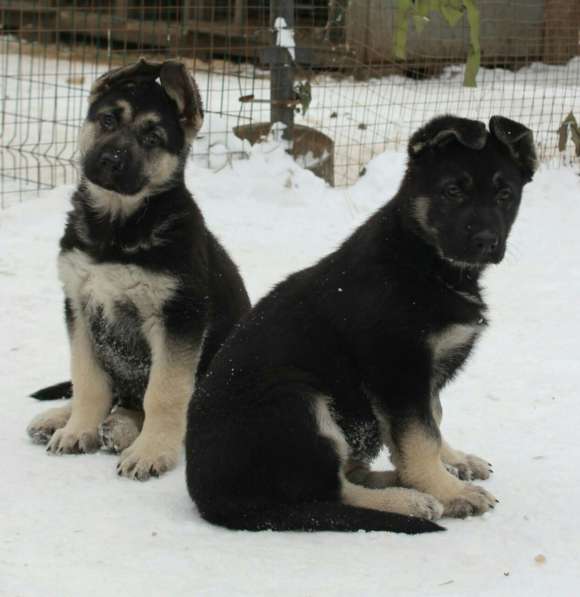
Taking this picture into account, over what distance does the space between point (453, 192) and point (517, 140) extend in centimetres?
36

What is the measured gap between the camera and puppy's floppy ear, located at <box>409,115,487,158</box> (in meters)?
4.33

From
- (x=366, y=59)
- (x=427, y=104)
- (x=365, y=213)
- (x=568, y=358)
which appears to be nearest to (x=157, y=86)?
(x=568, y=358)

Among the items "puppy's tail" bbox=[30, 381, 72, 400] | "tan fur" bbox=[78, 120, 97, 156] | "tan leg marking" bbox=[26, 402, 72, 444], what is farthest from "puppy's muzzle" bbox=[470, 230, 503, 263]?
"puppy's tail" bbox=[30, 381, 72, 400]

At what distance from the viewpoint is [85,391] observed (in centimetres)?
521

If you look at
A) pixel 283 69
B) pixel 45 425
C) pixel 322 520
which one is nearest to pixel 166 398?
pixel 45 425

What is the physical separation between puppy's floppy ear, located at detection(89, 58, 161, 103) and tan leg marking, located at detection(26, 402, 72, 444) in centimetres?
153

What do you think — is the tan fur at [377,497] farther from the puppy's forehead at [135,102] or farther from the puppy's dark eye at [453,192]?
the puppy's forehead at [135,102]

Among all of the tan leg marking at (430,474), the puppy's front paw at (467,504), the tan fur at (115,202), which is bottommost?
the puppy's front paw at (467,504)

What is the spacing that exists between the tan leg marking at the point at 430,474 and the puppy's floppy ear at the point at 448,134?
1116mm

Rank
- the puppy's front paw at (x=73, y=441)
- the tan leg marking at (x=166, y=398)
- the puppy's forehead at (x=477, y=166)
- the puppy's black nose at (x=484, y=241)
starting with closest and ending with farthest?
the puppy's black nose at (x=484, y=241)
the puppy's forehead at (x=477, y=166)
the tan leg marking at (x=166, y=398)
the puppy's front paw at (x=73, y=441)

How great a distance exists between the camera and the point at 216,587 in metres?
3.59

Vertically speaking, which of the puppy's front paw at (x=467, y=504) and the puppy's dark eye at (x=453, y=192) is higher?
the puppy's dark eye at (x=453, y=192)

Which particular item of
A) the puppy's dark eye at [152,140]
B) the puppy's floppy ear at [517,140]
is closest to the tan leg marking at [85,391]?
the puppy's dark eye at [152,140]

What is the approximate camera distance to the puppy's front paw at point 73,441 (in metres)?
5.08
